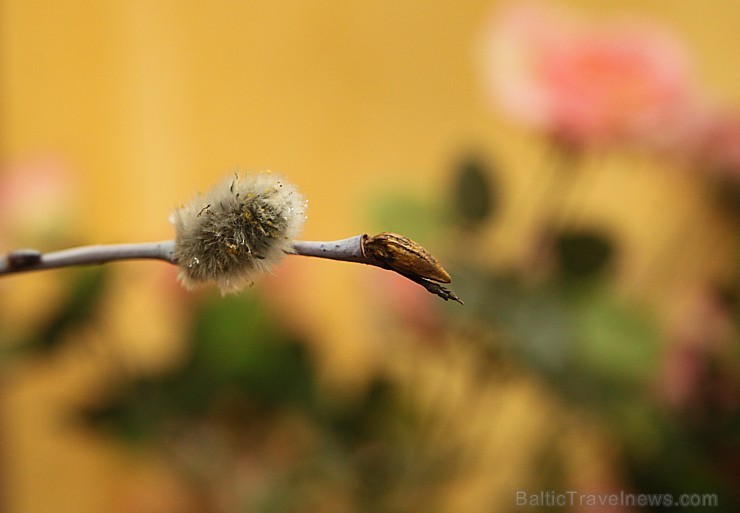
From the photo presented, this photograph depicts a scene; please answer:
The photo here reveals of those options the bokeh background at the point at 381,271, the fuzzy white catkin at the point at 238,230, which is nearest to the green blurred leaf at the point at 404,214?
the bokeh background at the point at 381,271

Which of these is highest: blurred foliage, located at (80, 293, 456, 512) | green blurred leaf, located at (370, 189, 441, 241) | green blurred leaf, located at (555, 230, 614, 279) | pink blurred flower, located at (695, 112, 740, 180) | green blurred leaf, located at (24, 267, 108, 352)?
pink blurred flower, located at (695, 112, 740, 180)

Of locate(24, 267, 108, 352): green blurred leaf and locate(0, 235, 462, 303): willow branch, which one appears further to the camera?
locate(24, 267, 108, 352): green blurred leaf

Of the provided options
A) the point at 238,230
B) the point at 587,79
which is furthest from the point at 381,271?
the point at 238,230

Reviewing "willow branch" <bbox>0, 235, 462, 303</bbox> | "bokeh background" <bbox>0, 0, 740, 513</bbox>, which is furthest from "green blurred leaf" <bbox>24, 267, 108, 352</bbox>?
"willow branch" <bbox>0, 235, 462, 303</bbox>

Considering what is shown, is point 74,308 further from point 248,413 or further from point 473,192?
point 473,192

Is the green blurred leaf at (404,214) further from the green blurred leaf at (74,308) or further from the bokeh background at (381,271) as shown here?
the green blurred leaf at (74,308)

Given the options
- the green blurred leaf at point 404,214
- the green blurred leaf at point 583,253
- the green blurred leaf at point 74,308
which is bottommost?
the green blurred leaf at point 74,308

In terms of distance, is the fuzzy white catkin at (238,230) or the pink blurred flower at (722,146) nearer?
the fuzzy white catkin at (238,230)

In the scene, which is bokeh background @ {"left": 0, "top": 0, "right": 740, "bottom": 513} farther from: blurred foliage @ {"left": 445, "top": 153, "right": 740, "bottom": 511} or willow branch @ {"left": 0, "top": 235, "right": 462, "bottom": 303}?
willow branch @ {"left": 0, "top": 235, "right": 462, "bottom": 303}
